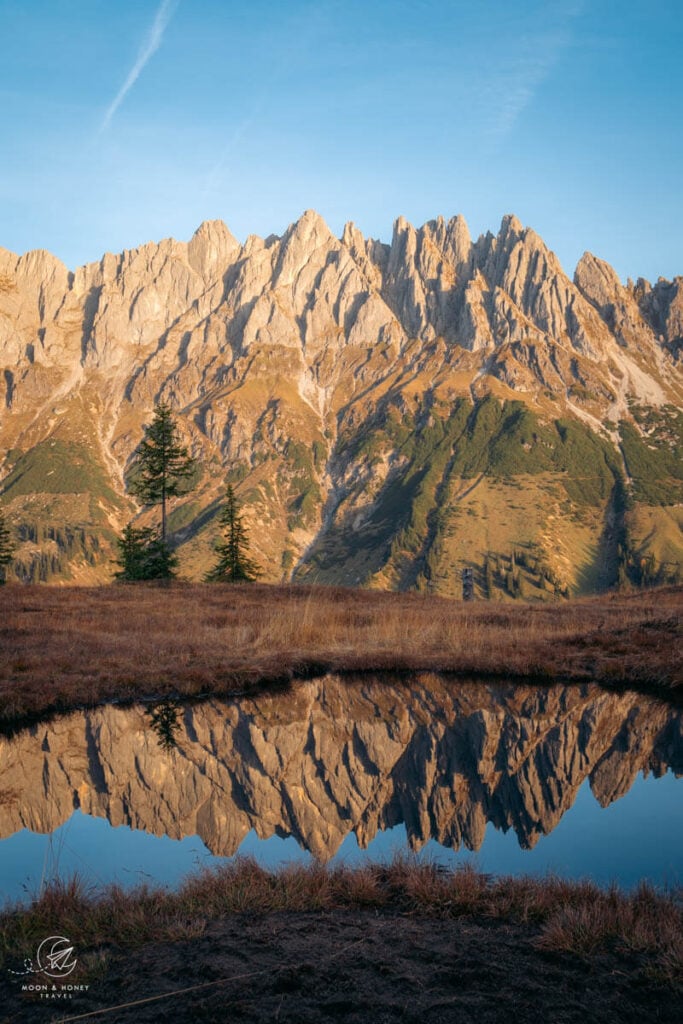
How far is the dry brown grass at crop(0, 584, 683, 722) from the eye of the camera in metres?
20.1

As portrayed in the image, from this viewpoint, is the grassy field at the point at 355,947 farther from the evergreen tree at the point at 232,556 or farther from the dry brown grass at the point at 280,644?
the evergreen tree at the point at 232,556

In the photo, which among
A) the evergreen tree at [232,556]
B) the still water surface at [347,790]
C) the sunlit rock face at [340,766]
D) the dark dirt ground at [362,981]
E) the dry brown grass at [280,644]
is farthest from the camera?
the evergreen tree at [232,556]

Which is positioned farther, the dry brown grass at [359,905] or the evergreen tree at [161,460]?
the evergreen tree at [161,460]

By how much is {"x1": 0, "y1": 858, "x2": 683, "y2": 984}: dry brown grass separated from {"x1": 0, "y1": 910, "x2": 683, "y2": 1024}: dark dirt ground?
7.8 inches

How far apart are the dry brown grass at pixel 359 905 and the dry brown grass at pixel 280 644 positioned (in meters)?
10.7

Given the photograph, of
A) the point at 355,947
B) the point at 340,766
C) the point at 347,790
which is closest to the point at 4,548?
the point at 340,766

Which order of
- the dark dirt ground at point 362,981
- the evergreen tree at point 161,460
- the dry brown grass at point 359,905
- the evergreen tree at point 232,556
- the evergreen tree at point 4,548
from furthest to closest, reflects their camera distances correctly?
the evergreen tree at point 4,548, the evergreen tree at point 232,556, the evergreen tree at point 161,460, the dry brown grass at point 359,905, the dark dirt ground at point 362,981

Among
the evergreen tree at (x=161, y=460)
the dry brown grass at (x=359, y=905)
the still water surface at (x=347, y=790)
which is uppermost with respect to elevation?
the evergreen tree at (x=161, y=460)

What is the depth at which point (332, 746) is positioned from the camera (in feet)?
47.4

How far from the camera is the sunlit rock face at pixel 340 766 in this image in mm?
11070

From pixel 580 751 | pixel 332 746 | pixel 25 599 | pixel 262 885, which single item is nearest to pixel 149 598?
pixel 25 599

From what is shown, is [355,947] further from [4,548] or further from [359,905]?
[4,548]

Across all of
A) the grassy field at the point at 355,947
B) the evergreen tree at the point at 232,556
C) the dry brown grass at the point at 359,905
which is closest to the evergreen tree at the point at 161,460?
the evergreen tree at the point at 232,556

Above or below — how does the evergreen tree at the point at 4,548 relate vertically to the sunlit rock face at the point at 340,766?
above
